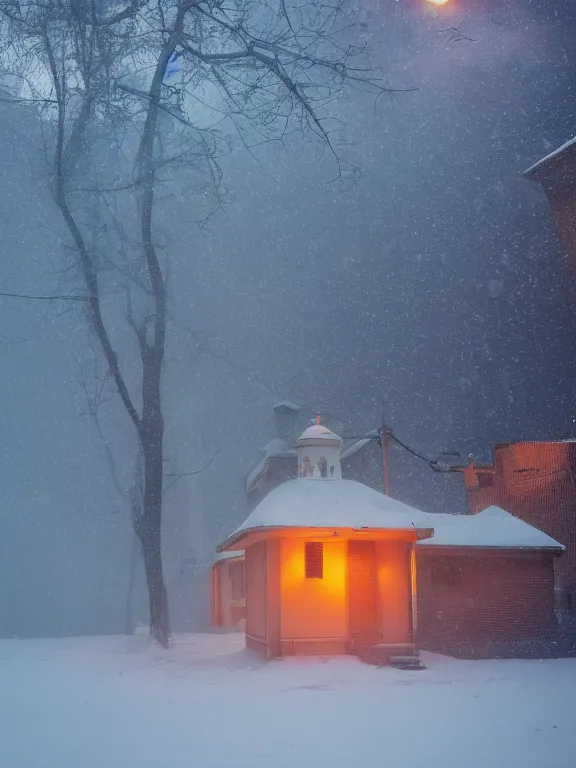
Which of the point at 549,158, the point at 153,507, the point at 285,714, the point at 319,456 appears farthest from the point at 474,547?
the point at 549,158

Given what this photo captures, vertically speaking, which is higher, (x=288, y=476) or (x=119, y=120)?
(x=119, y=120)

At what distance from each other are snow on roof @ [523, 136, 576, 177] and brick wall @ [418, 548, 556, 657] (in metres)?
16.0

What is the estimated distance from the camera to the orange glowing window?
18.2 m

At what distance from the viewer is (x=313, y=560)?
18328mm

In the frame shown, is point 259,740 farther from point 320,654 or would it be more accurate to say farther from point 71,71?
point 320,654

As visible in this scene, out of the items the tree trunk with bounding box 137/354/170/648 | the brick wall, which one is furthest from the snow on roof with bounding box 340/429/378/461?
the tree trunk with bounding box 137/354/170/648

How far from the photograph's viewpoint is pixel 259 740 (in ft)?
26.8

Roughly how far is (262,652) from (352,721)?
9227 mm

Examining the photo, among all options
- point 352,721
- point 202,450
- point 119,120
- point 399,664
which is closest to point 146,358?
point 399,664

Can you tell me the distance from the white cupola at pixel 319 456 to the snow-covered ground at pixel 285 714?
588 centimetres

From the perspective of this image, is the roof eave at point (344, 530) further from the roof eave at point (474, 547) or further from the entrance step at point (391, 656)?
the entrance step at point (391, 656)

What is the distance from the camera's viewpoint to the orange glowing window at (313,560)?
18250mm

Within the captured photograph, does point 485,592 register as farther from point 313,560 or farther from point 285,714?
point 285,714

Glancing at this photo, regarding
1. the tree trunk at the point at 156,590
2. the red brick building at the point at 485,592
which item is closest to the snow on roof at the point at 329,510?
the red brick building at the point at 485,592
